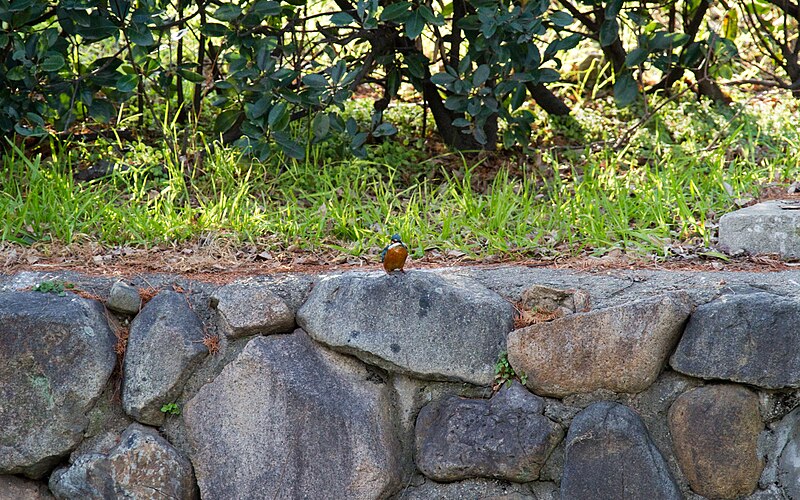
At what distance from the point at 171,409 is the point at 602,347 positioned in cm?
154

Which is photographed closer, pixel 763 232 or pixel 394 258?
pixel 394 258

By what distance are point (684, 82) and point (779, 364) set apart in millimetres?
2920

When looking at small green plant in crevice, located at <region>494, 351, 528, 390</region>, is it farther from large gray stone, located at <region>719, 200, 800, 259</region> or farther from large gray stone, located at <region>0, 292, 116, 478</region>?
large gray stone, located at <region>0, 292, 116, 478</region>

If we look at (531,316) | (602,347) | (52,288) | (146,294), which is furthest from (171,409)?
(602,347)

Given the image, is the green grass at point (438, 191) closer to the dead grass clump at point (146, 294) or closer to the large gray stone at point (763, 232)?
the large gray stone at point (763, 232)

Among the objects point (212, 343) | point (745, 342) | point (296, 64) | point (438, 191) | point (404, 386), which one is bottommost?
point (404, 386)

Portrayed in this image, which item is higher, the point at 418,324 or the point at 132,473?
the point at 418,324

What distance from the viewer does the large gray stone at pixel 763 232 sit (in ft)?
11.1

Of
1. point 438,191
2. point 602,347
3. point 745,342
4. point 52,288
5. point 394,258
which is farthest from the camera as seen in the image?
point 438,191

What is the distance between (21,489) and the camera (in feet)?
10.7

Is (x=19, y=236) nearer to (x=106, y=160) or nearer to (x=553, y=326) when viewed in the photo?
(x=106, y=160)

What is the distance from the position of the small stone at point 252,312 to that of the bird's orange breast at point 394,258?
0.42m

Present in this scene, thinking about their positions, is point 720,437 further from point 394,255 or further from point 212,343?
point 212,343

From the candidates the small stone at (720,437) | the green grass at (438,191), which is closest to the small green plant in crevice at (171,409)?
the green grass at (438,191)
